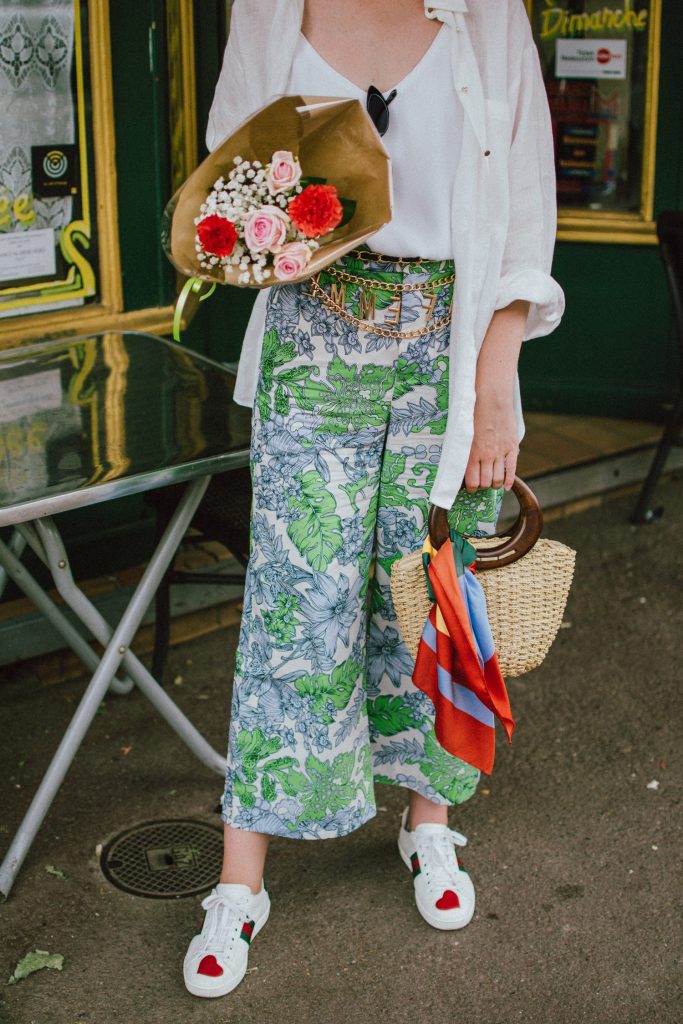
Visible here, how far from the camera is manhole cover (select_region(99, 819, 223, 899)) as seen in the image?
285cm

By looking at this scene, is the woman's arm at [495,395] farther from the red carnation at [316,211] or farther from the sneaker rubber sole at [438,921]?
the sneaker rubber sole at [438,921]

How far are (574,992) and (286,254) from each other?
159 centimetres

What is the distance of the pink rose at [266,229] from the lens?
6.94ft

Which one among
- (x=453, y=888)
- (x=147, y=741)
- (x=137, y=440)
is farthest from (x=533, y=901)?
(x=137, y=440)

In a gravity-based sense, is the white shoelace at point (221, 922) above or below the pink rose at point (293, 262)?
below

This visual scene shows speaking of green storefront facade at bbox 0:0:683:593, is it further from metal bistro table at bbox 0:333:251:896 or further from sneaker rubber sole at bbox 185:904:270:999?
sneaker rubber sole at bbox 185:904:270:999

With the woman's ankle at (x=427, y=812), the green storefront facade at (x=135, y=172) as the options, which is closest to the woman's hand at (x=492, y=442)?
the woman's ankle at (x=427, y=812)

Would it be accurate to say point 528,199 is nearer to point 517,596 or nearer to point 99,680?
point 517,596

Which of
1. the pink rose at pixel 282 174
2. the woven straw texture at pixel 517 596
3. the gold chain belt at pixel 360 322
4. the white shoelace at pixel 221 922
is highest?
the pink rose at pixel 282 174

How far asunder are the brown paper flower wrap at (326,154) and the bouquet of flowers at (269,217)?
0.01 meters

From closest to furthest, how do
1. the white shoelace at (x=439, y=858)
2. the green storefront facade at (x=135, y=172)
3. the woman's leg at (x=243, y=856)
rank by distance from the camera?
the woman's leg at (x=243, y=856) < the white shoelace at (x=439, y=858) < the green storefront facade at (x=135, y=172)

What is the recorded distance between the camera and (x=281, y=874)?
2896 millimetres

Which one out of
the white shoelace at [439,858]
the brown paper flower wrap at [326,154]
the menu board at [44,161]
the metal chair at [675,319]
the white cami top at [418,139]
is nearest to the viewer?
the brown paper flower wrap at [326,154]

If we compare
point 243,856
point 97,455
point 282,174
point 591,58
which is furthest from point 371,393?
point 591,58
